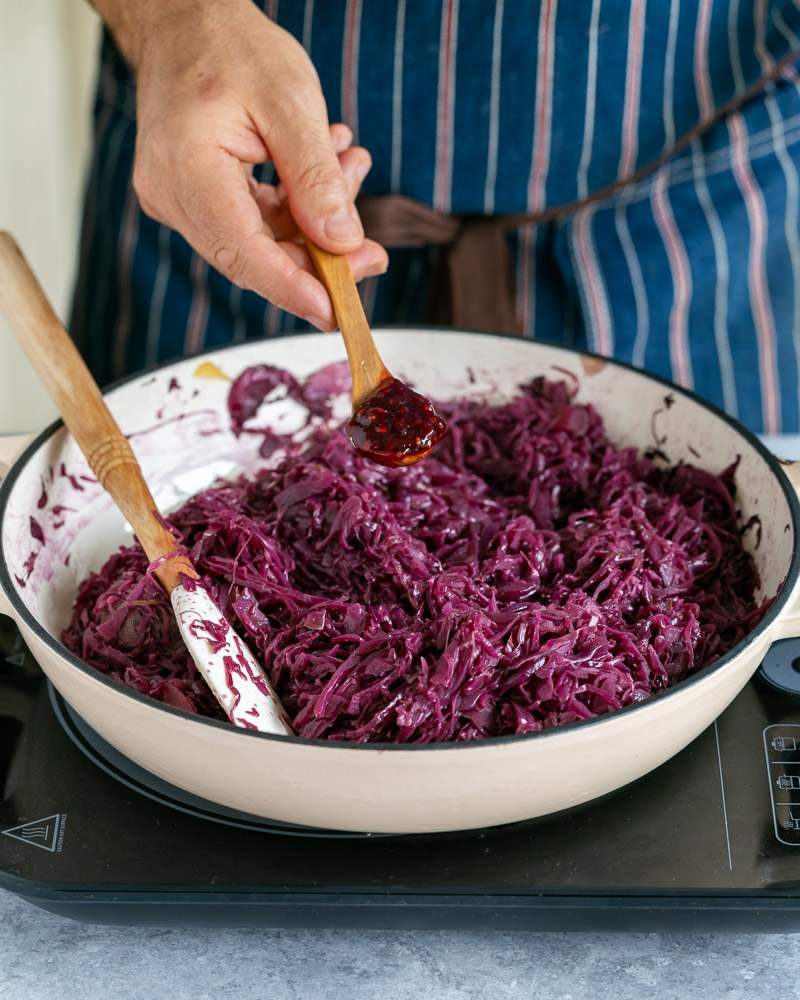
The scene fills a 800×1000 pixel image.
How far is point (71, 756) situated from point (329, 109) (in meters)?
1.40

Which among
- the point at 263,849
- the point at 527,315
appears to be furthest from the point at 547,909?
the point at 527,315

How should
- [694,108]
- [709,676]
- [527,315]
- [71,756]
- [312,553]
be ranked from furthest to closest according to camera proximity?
[527,315] → [694,108] → [312,553] → [71,756] → [709,676]

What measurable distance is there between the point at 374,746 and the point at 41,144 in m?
3.18

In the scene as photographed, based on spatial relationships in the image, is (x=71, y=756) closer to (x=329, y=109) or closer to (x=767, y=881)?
(x=767, y=881)

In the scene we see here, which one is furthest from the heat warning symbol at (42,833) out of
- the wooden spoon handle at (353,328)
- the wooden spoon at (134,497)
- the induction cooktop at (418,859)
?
the wooden spoon handle at (353,328)

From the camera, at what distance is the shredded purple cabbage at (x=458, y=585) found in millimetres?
1374

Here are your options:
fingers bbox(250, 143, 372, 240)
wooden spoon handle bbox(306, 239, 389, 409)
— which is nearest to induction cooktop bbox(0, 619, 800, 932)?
wooden spoon handle bbox(306, 239, 389, 409)

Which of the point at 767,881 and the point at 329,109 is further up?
the point at 329,109

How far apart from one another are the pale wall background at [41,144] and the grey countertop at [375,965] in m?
2.62

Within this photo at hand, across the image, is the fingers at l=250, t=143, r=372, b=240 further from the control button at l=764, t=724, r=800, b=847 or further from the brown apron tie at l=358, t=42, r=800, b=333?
the control button at l=764, t=724, r=800, b=847

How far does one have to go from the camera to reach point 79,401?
174 centimetres

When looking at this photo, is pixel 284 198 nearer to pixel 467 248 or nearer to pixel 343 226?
pixel 343 226

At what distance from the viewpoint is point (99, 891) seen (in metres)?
1.31

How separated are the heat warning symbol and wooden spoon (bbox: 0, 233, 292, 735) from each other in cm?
24
